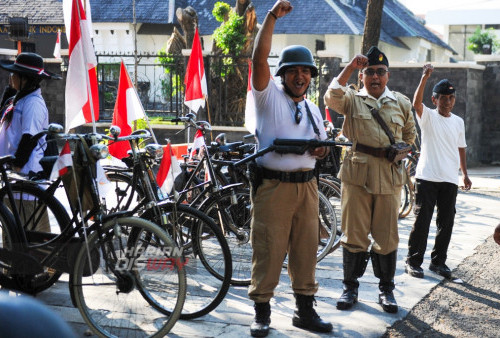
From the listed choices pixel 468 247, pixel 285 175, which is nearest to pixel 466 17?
pixel 468 247

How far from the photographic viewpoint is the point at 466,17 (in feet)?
183

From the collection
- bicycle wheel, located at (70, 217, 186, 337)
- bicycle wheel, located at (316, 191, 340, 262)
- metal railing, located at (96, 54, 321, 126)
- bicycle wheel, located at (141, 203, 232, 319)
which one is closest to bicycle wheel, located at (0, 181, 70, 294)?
bicycle wheel, located at (70, 217, 186, 337)

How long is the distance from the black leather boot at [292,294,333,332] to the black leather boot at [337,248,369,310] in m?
0.59

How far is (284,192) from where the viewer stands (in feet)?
15.4

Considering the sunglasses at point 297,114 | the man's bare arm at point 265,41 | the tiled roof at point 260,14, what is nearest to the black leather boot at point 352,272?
the sunglasses at point 297,114

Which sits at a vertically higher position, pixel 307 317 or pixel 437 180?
pixel 437 180

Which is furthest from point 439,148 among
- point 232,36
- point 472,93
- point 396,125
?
point 232,36

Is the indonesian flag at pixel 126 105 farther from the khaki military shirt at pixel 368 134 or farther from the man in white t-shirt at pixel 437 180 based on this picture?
the man in white t-shirt at pixel 437 180

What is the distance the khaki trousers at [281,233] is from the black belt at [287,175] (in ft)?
0.09

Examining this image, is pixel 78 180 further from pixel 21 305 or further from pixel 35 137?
pixel 21 305

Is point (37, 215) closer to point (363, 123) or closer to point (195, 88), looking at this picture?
point (363, 123)

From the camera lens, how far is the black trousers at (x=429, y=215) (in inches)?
252

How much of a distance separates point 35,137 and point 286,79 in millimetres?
1972

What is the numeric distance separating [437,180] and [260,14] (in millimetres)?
27689
